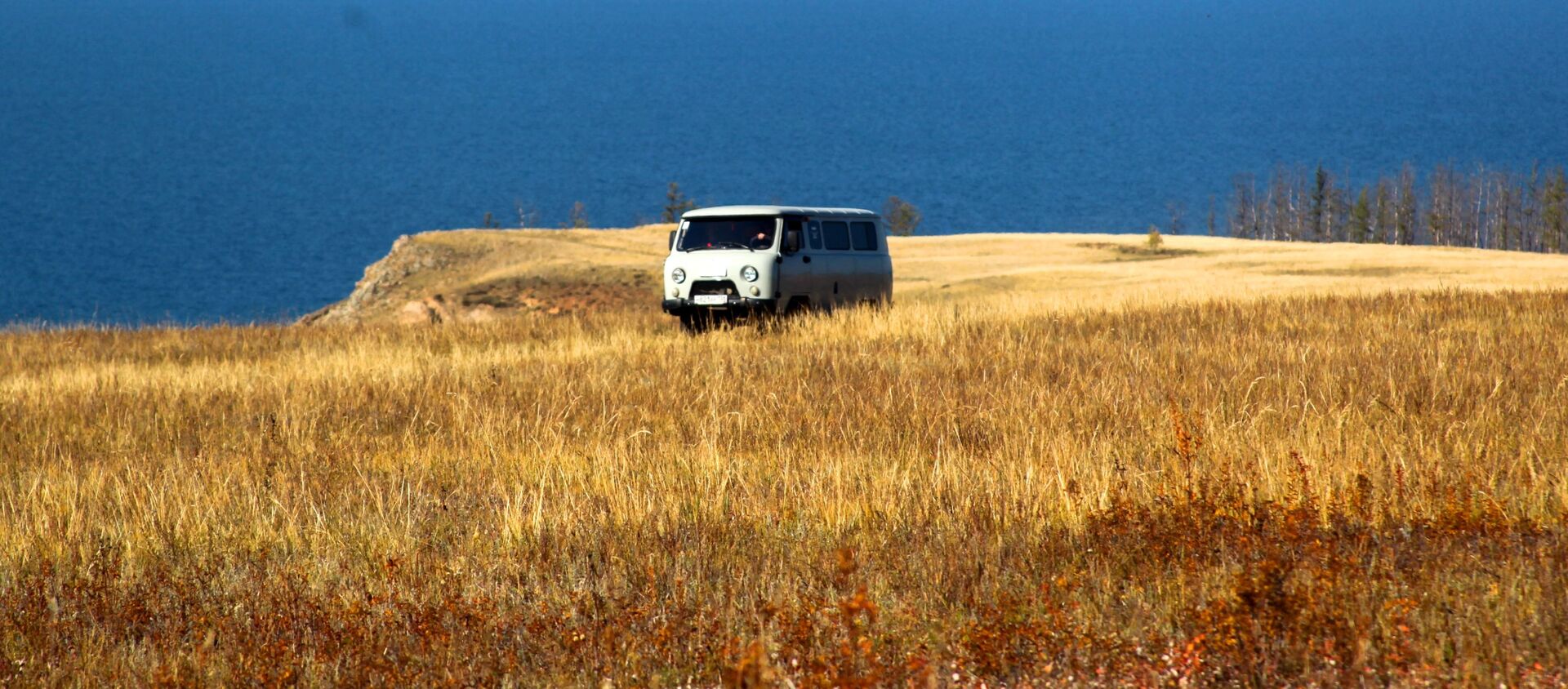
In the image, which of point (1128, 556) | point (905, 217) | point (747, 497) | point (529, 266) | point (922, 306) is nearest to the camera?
point (1128, 556)

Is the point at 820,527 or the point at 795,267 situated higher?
the point at 795,267

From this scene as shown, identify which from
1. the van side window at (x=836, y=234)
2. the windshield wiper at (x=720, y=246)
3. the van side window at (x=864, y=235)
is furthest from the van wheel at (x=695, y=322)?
the van side window at (x=864, y=235)

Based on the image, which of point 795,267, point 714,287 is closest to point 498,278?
point 714,287

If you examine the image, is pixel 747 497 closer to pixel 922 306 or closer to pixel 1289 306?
pixel 922 306

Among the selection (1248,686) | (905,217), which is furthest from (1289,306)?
(905,217)

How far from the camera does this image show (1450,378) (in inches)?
398

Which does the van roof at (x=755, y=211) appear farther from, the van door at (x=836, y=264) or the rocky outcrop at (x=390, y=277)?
the rocky outcrop at (x=390, y=277)

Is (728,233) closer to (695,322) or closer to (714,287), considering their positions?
(714,287)

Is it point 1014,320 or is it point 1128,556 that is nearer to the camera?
point 1128,556

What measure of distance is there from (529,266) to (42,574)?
32.8 m

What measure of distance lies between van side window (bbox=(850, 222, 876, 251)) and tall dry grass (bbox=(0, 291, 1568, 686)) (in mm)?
8328

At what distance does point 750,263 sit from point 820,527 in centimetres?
1219

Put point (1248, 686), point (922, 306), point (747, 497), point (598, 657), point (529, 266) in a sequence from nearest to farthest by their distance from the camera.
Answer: point (1248, 686)
point (598, 657)
point (747, 497)
point (922, 306)
point (529, 266)

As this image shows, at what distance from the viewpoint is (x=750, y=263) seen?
1816 cm
